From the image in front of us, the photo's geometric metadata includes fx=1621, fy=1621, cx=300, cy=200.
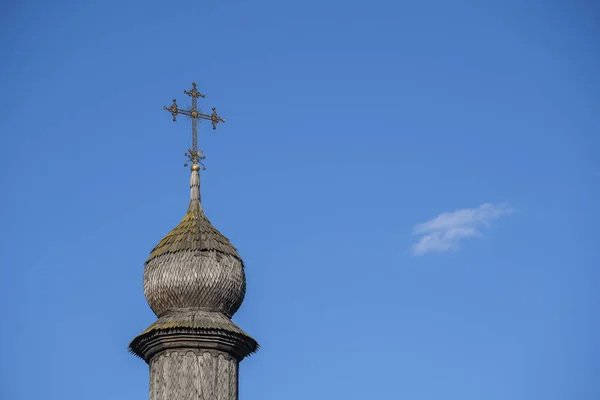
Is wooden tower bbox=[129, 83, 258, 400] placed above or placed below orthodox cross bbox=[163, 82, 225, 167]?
below

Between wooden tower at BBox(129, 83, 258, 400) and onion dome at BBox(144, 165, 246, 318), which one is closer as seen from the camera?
wooden tower at BBox(129, 83, 258, 400)

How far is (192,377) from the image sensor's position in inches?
1778

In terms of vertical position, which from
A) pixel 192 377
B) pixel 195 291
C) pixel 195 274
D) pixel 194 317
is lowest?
pixel 192 377

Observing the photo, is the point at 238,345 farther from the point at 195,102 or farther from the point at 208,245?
the point at 195,102

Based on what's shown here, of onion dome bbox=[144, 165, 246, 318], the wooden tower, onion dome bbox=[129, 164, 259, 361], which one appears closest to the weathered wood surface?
the wooden tower

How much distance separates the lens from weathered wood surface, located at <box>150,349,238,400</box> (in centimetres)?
4500

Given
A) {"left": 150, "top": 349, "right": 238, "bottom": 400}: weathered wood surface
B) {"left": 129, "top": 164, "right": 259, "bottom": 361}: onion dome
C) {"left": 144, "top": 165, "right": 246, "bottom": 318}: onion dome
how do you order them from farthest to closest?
1. {"left": 144, "top": 165, "right": 246, "bottom": 318}: onion dome
2. {"left": 129, "top": 164, "right": 259, "bottom": 361}: onion dome
3. {"left": 150, "top": 349, "right": 238, "bottom": 400}: weathered wood surface

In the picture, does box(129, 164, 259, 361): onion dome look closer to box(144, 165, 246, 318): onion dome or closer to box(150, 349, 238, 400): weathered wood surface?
box(144, 165, 246, 318): onion dome

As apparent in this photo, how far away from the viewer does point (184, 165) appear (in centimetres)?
4884

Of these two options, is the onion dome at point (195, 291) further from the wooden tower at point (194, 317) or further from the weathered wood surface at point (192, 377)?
the weathered wood surface at point (192, 377)

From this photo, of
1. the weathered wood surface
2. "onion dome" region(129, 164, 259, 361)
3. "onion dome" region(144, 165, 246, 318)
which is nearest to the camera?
the weathered wood surface

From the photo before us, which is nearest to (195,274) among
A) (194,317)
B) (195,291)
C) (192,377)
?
(195,291)

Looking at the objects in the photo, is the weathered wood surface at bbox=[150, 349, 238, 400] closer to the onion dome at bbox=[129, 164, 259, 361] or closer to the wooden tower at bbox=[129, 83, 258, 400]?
the wooden tower at bbox=[129, 83, 258, 400]

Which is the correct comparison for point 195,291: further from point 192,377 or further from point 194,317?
point 192,377
